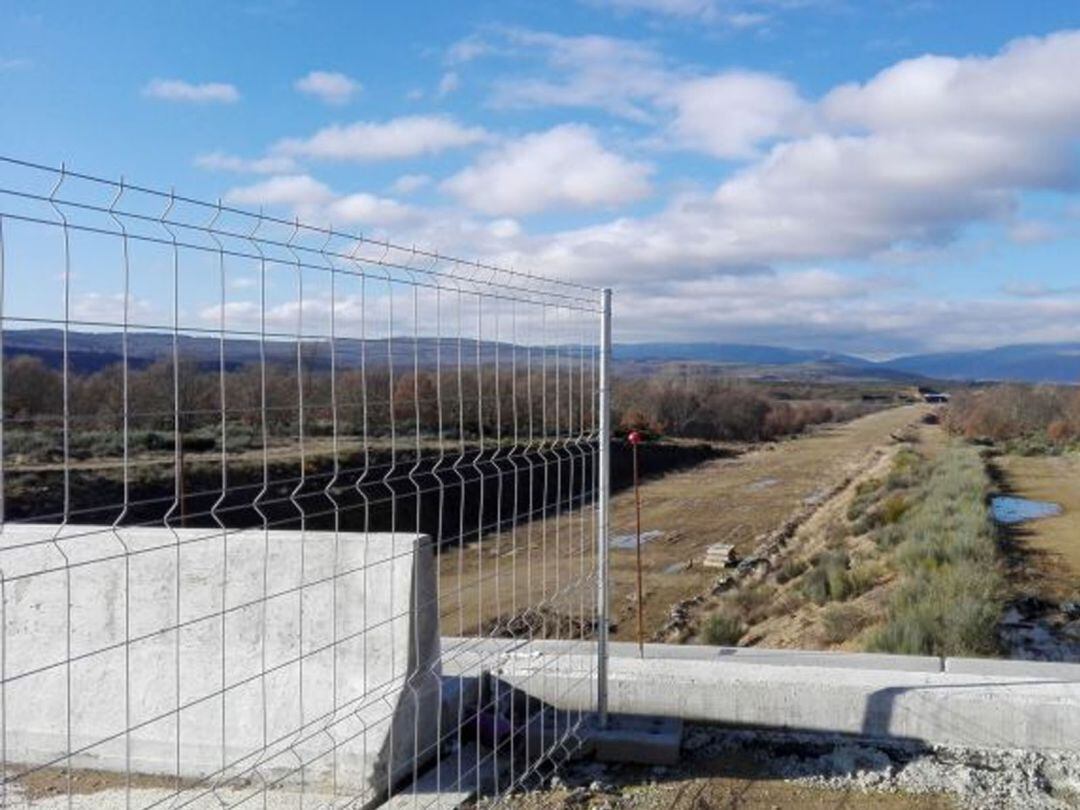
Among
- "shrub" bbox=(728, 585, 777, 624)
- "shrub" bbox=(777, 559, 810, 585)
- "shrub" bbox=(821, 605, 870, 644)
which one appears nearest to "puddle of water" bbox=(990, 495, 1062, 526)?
"shrub" bbox=(777, 559, 810, 585)

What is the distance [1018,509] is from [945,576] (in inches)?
664

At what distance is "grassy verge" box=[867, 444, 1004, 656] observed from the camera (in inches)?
469

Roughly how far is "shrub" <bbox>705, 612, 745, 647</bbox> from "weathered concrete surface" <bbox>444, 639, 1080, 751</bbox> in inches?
370

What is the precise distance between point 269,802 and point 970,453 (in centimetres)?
4978

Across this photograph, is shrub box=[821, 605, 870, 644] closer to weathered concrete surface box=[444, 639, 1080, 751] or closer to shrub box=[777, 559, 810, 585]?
shrub box=[777, 559, 810, 585]

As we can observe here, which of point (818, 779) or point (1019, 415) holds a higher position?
point (818, 779)

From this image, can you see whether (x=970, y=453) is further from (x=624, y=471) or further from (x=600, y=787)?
(x=600, y=787)

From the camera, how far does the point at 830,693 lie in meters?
6.91

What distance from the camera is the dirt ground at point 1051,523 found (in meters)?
19.3

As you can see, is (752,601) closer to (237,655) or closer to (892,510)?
(892,510)

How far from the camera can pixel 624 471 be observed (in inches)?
1957

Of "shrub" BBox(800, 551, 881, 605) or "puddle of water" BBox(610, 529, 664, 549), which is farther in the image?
"puddle of water" BBox(610, 529, 664, 549)

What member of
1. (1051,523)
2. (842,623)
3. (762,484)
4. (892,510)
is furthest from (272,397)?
(762,484)

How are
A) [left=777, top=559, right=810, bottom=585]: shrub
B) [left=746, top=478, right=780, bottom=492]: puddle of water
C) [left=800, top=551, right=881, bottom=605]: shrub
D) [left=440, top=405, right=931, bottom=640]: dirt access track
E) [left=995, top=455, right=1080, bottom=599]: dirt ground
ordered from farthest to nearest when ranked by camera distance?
[left=746, top=478, right=780, bottom=492]: puddle of water → [left=777, top=559, right=810, bottom=585]: shrub → [left=800, top=551, right=881, bottom=605]: shrub → [left=995, top=455, right=1080, bottom=599]: dirt ground → [left=440, top=405, right=931, bottom=640]: dirt access track
